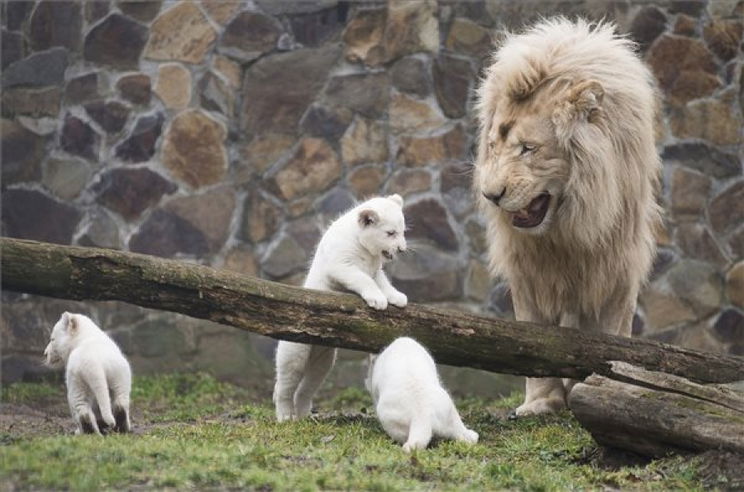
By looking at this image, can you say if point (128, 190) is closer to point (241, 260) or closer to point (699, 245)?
point (241, 260)

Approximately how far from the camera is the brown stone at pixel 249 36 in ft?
36.0

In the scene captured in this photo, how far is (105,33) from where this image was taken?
11.0 metres

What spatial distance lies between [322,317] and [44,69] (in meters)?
5.40

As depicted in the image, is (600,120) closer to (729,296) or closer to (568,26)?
(568,26)

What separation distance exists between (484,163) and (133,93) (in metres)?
4.81

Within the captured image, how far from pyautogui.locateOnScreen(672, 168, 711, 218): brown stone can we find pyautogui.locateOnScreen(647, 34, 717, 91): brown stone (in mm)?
889

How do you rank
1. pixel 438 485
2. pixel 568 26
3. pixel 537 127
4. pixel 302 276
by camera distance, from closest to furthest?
1. pixel 438 485
2. pixel 537 127
3. pixel 568 26
4. pixel 302 276

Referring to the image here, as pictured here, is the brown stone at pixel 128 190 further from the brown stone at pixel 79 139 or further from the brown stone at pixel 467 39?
the brown stone at pixel 467 39

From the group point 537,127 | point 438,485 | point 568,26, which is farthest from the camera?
point 568,26

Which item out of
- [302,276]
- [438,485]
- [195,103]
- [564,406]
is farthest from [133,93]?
[438,485]

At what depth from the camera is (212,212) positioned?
11070mm

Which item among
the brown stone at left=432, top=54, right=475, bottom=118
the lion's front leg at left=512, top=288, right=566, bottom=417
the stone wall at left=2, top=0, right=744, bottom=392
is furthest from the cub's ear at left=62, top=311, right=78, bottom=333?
the brown stone at left=432, top=54, right=475, bottom=118

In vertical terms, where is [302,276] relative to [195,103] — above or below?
below

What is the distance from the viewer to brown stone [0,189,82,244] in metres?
11.0
